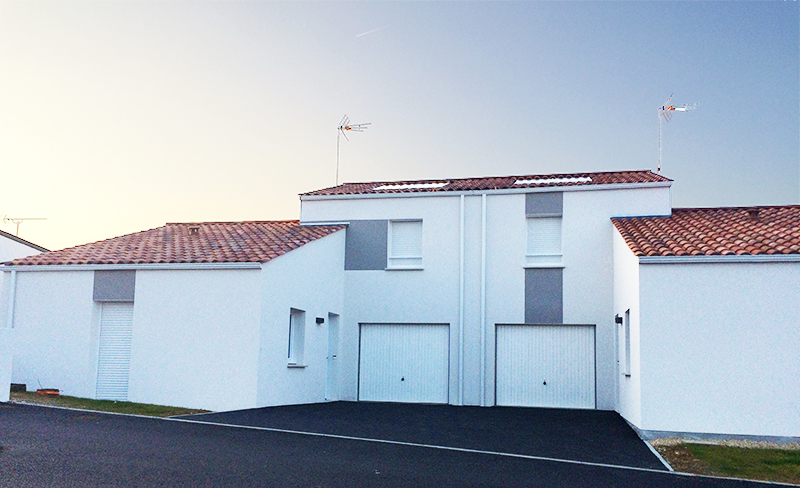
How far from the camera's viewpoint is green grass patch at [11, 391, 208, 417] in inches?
570

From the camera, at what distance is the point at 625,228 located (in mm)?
17516

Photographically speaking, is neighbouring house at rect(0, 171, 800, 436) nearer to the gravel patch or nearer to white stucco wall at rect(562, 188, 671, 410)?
white stucco wall at rect(562, 188, 671, 410)

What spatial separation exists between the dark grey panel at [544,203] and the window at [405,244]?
2.99 metres

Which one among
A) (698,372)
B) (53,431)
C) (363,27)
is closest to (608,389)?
(698,372)

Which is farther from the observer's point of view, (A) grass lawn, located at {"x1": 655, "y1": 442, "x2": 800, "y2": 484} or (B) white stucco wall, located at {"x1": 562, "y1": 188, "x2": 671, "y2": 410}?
(B) white stucco wall, located at {"x1": 562, "y1": 188, "x2": 671, "y2": 410}

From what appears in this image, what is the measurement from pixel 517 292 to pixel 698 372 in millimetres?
7279

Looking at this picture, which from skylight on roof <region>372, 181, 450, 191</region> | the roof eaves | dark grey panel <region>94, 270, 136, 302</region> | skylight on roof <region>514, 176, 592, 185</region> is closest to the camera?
dark grey panel <region>94, 270, 136, 302</region>

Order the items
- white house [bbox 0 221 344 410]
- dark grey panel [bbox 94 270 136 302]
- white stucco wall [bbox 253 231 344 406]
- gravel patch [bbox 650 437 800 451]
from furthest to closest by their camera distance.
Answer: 1. dark grey panel [bbox 94 270 136 302]
2. white stucco wall [bbox 253 231 344 406]
3. white house [bbox 0 221 344 410]
4. gravel patch [bbox 650 437 800 451]

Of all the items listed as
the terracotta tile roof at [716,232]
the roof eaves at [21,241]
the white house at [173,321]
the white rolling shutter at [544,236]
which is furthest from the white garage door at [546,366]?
the roof eaves at [21,241]

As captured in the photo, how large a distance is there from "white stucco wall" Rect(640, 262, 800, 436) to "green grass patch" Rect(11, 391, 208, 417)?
8633 millimetres

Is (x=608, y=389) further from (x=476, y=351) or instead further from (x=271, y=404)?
(x=271, y=404)

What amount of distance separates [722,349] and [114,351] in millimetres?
12376

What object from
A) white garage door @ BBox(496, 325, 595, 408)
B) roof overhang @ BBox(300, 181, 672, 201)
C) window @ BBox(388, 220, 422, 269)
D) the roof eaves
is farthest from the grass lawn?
the roof eaves

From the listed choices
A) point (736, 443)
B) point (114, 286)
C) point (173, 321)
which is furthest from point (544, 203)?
point (114, 286)
